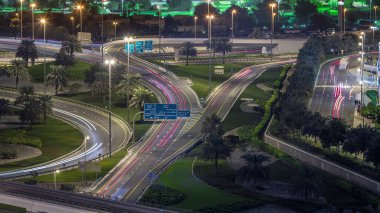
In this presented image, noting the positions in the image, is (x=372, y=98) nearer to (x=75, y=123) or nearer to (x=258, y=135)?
(x=258, y=135)

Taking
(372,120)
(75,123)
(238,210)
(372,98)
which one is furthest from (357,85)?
(238,210)

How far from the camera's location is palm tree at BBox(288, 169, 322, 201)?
78500 millimetres

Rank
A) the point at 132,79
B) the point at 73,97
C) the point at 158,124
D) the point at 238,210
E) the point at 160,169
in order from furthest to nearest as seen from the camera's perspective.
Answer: the point at 73,97
the point at 132,79
the point at 158,124
the point at 160,169
the point at 238,210

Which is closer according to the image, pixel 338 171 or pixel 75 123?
pixel 338 171

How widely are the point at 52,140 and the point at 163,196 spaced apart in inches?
1367

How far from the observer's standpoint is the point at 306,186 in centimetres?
7856

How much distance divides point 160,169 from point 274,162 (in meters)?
11.9

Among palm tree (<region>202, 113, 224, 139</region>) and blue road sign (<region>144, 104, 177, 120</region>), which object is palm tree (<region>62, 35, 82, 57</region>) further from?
palm tree (<region>202, 113, 224, 139</region>)

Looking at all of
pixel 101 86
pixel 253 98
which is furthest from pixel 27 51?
pixel 253 98

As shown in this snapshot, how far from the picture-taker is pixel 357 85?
148 m

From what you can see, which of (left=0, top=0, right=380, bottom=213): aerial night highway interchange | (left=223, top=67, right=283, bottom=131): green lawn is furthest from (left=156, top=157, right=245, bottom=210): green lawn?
(left=223, top=67, right=283, bottom=131): green lawn

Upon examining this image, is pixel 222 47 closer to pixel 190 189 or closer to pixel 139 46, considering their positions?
pixel 139 46

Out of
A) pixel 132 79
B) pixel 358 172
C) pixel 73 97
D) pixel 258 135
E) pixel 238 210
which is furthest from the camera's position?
pixel 73 97

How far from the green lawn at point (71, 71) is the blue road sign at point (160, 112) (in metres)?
43.2
